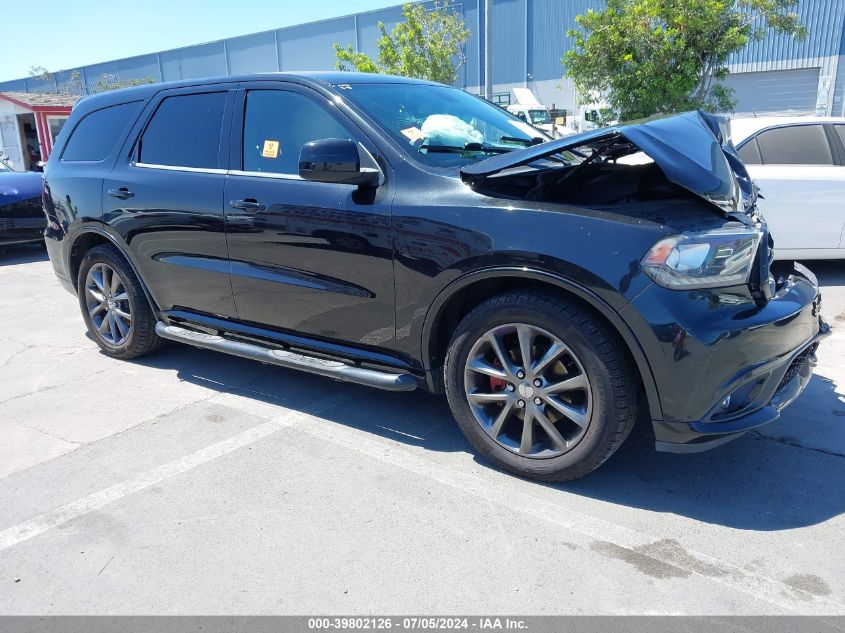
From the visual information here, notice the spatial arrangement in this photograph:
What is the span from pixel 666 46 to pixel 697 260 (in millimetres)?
8420

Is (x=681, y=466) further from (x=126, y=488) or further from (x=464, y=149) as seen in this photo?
(x=126, y=488)

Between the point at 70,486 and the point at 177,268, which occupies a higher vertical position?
the point at 177,268

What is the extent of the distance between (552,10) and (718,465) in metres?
36.9

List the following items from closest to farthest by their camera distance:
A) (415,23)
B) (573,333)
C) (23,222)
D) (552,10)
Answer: (573,333) < (23,222) < (415,23) < (552,10)

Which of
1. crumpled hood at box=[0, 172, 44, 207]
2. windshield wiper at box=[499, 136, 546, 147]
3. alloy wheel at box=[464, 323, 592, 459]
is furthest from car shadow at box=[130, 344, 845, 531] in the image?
crumpled hood at box=[0, 172, 44, 207]

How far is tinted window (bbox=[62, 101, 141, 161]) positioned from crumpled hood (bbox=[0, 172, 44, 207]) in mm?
4992

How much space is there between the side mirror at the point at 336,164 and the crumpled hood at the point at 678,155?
0.52 meters

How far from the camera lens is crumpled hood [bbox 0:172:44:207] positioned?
963 cm

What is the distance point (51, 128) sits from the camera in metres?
22.6

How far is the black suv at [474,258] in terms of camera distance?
2.74 m

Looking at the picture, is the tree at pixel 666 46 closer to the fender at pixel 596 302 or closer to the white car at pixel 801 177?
the white car at pixel 801 177

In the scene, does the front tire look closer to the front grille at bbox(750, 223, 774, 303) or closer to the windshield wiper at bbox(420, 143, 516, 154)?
the front grille at bbox(750, 223, 774, 303)
